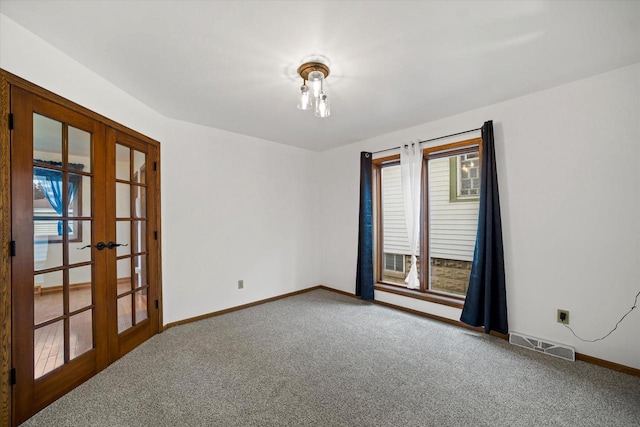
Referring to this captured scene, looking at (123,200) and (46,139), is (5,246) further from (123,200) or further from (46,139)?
(123,200)

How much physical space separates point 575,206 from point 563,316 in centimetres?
103

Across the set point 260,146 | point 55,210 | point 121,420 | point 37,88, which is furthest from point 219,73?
point 121,420

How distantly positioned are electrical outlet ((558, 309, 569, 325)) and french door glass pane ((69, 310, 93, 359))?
4.14 meters

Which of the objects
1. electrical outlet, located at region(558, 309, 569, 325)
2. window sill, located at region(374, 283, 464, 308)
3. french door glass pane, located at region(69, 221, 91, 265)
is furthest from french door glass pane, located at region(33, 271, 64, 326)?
electrical outlet, located at region(558, 309, 569, 325)

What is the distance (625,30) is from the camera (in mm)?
1859

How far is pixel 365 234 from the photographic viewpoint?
4188mm

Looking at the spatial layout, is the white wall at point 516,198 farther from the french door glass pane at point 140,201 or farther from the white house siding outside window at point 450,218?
the white house siding outside window at point 450,218

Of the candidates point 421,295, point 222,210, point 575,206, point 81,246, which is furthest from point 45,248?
point 575,206

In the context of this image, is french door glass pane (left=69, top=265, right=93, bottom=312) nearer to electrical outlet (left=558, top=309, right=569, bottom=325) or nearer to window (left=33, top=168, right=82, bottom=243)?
window (left=33, top=168, right=82, bottom=243)

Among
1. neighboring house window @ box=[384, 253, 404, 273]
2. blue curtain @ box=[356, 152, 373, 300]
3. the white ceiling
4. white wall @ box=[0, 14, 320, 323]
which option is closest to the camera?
the white ceiling

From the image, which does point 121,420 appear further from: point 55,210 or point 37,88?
point 37,88

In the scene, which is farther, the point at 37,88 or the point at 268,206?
the point at 268,206

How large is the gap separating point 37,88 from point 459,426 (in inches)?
137

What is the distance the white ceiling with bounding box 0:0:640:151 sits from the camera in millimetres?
1638
